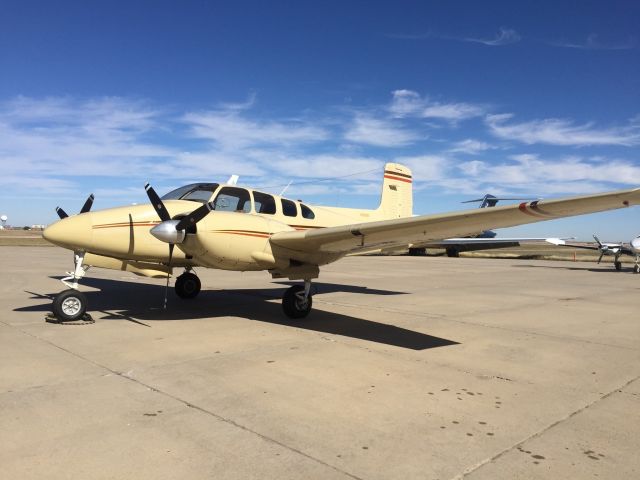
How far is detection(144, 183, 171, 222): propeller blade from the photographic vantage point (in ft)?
26.7

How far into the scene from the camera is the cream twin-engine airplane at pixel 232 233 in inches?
288

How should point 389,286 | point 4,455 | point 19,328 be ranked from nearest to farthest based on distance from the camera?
point 4,455 < point 19,328 < point 389,286

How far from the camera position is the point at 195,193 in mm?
9367

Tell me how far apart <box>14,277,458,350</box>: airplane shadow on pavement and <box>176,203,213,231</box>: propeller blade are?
2.13 meters

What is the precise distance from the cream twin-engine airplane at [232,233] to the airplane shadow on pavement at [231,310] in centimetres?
77

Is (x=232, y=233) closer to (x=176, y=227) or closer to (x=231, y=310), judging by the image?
(x=176, y=227)

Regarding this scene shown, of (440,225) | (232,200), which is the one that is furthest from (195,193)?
(440,225)

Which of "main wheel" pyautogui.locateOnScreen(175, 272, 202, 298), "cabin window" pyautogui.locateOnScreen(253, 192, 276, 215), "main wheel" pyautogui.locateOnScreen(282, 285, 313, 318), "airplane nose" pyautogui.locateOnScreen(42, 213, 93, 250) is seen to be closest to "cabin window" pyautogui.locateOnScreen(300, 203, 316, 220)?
"cabin window" pyautogui.locateOnScreen(253, 192, 276, 215)

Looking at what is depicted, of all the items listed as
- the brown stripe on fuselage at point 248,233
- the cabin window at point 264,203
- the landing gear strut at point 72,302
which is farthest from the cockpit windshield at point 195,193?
the landing gear strut at point 72,302

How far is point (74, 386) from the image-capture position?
4.99 meters

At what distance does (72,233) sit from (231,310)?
384 cm

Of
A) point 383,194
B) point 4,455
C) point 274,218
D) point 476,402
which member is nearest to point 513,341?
point 476,402

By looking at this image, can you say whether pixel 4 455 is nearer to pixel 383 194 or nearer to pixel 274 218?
pixel 274 218

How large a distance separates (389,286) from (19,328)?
11654 mm
